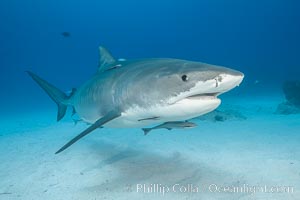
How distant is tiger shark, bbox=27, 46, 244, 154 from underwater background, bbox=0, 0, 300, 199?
3.64 ft

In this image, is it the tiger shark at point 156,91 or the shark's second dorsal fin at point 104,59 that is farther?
the shark's second dorsal fin at point 104,59

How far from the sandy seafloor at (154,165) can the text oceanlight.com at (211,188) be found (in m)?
0.05

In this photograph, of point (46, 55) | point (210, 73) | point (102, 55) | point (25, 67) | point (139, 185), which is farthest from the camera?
point (46, 55)

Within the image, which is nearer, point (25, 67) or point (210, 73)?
point (210, 73)

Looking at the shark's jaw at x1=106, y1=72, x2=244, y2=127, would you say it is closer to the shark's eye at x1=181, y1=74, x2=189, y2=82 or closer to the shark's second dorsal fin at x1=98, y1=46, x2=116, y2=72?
the shark's eye at x1=181, y1=74, x2=189, y2=82

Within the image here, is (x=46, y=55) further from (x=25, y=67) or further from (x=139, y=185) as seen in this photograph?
(x=139, y=185)

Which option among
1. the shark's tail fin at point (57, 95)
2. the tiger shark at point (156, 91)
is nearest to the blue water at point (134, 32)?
the shark's tail fin at point (57, 95)

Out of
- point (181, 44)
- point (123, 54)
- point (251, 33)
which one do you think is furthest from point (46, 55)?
point (251, 33)

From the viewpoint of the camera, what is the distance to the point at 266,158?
471 centimetres

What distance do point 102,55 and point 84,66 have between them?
496 feet

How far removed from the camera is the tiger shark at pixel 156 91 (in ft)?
8.25

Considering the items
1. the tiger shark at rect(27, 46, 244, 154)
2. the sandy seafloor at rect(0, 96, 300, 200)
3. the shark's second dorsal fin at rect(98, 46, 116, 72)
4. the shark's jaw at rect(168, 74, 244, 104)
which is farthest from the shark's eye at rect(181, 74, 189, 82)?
the shark's second dorsal fin at rect(98, 46, 116, 72)

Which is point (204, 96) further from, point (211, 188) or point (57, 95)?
point (57, 95)

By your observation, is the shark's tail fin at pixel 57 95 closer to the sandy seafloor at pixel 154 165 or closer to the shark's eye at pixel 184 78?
the sandy seafloor at pixel 154 165
